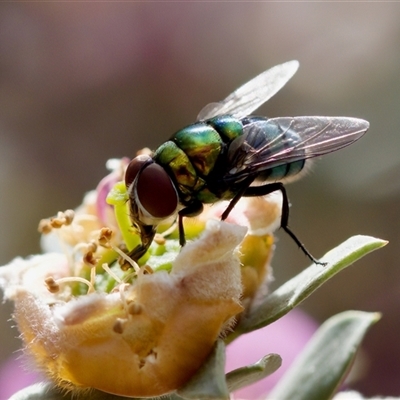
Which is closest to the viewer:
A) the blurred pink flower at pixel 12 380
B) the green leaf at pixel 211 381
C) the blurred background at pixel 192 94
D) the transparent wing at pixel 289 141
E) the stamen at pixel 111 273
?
the green leaf at pixel 211 381

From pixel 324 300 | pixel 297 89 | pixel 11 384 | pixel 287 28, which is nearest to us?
pixel 11 384

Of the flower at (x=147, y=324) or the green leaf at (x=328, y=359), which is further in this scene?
the green leaf at (x=328, y=359)

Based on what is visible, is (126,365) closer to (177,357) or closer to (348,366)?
(177,357)

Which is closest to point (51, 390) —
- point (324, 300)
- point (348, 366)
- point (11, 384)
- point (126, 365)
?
point (126, 365)

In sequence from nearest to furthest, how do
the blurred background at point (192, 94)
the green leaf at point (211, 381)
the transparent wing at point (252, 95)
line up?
the green leaf at point (211, 381) → the transparent wing at point (252, 95) → the blurred background at point (192, 94)

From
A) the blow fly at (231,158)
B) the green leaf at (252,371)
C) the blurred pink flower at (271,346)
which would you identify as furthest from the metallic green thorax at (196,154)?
the blurred pink flower at (271,346)

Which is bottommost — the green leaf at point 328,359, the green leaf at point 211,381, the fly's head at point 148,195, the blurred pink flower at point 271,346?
the blurred pink flower at point 271,346

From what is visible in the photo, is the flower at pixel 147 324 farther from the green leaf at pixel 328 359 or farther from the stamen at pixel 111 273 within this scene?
the green leaf at pixel 328 359

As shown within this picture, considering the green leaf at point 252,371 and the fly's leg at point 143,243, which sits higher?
the fly's leg at point 143,243
